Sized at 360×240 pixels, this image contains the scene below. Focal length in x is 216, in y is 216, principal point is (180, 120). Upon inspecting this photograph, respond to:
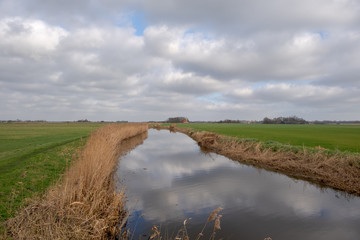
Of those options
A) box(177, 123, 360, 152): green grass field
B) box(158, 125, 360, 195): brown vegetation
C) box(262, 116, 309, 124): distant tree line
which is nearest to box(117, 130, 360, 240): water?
box(158, 125, 360, 195): brown vegetation

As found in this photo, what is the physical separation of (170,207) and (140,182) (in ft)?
12.4

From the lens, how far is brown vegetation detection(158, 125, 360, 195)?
10.9 meters

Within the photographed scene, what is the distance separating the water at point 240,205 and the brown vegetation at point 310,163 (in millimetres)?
898

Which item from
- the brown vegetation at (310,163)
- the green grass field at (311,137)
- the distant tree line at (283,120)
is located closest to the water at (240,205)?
the brown vegetation at (310,163)

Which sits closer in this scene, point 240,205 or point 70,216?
point 70,216

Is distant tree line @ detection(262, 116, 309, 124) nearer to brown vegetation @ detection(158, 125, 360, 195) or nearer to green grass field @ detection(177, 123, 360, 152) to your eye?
green grass field @ detection(177, 123, 360, 152)

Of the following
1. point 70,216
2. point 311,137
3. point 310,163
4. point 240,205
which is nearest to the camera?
point 70,216

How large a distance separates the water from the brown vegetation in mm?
898

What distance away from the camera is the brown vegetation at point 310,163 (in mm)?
10930

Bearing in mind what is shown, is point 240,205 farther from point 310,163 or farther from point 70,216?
point 310,163

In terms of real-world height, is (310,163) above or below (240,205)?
above

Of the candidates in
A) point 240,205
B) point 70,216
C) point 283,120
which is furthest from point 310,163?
point 283,120

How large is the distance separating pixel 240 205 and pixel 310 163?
7.37 m

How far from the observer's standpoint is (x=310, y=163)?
43.7 feet
